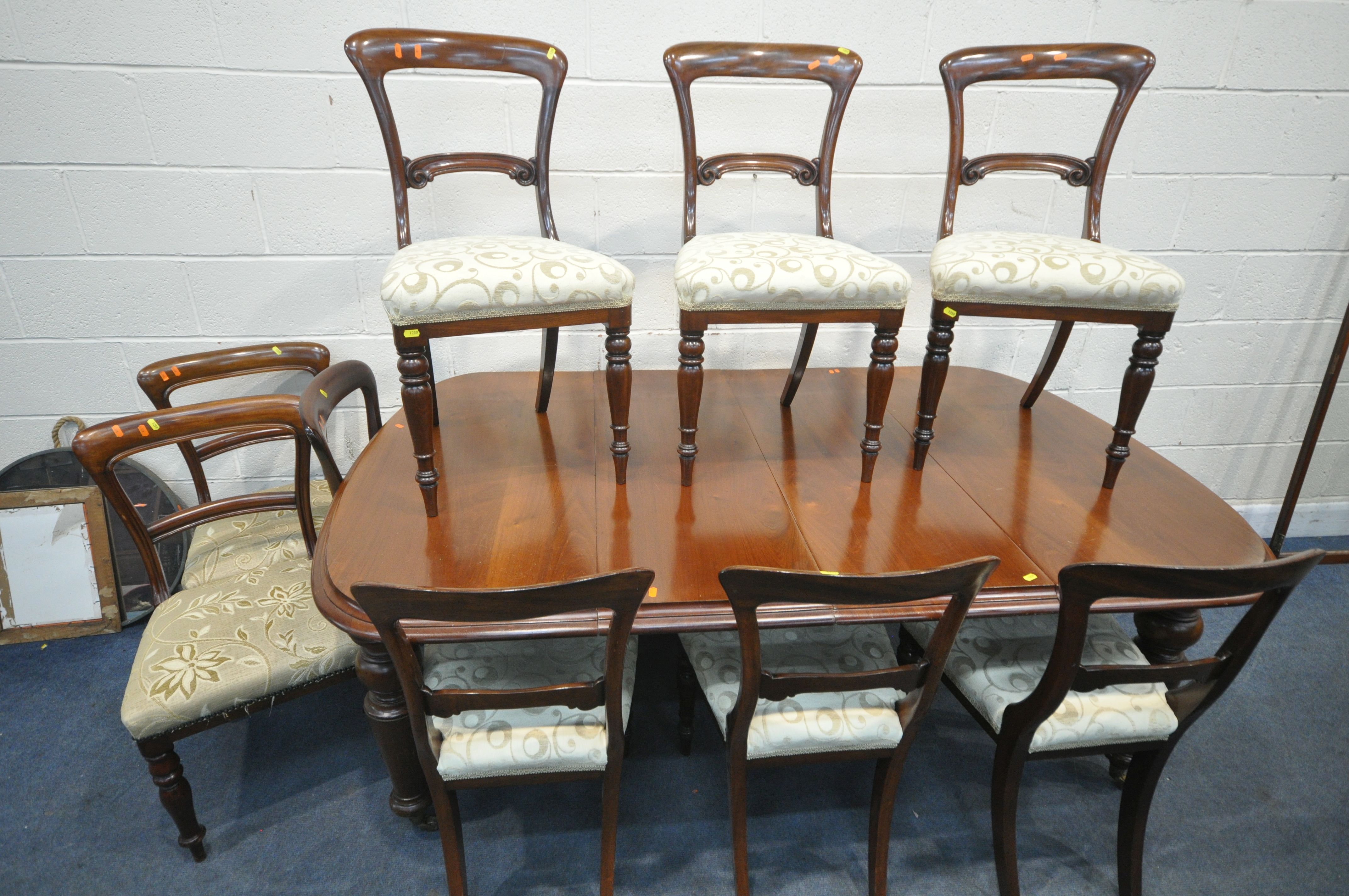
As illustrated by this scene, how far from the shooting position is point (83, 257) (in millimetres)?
1855

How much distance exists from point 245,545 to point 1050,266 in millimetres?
1820

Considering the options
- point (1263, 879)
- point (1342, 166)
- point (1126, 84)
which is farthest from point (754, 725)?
point (1342, 166)

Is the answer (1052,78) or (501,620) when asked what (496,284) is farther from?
(1052,78)

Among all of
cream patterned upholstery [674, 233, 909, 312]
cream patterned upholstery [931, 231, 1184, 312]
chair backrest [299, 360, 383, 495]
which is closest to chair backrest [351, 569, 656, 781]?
chair backrest [299, 360, 383, 495]

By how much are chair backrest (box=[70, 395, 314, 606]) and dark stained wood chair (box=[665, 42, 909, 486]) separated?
0.76 metres

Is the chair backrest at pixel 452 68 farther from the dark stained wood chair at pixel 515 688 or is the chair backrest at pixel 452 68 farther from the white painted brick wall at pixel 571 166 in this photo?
the dark stained wood chair at pixel 515 688

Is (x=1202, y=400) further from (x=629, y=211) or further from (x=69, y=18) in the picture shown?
(x=69, y=18)

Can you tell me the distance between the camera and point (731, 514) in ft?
4.66

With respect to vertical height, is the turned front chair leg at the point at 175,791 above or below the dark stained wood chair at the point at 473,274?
below

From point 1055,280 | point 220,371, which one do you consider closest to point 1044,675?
point 1055,280

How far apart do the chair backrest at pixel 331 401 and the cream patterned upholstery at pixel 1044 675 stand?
120cm

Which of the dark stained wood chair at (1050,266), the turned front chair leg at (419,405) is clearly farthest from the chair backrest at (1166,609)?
the turned front chair leg at (419,405)

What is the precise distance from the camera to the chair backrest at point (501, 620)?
92 centimetres

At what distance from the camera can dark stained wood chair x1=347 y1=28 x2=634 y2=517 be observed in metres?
1.25
